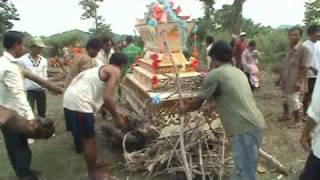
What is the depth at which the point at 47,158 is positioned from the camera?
6.31m

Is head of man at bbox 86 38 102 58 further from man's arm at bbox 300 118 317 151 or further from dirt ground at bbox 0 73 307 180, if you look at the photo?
man's arm at bbox 300 118 317 151

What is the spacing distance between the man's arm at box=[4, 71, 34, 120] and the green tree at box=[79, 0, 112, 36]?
22341 millimetres

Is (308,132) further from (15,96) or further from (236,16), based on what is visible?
(236,16)

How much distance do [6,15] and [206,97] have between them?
23.8 meters

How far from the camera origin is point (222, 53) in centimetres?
407

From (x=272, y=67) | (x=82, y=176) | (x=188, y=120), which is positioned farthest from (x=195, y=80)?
(x=272, y=67)

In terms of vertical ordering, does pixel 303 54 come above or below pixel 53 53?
above

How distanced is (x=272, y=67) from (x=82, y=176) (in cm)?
930

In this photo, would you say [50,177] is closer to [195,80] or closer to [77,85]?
[77,85]

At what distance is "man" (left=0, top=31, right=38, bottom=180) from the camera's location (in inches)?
182

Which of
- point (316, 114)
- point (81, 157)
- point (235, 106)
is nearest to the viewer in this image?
point (316, 114)

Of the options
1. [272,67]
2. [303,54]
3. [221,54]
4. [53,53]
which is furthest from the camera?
[53,53]

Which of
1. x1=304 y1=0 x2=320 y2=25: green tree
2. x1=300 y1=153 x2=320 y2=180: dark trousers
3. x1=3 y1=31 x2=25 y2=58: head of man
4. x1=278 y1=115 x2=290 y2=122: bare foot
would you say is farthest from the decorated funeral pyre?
x1=304 y1=0 x2=320 y2=25: green tree

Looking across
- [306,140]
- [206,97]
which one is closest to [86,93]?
[206,97]
